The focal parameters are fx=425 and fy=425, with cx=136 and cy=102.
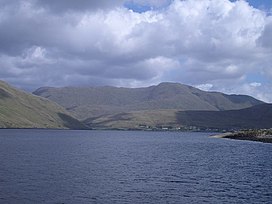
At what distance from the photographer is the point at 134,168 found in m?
87.9

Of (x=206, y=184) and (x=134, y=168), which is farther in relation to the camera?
(x=134, y=168)

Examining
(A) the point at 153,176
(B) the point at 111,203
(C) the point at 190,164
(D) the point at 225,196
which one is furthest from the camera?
(C) the point at 190,164

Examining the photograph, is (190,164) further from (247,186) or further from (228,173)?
(247,186)

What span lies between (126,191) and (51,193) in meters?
10.2

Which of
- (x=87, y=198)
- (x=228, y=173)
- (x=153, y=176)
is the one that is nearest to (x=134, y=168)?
(x=153, y=176)

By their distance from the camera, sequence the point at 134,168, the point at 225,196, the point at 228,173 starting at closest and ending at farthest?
the point at 225,196 → the point at 228,173 → the point at 134,168

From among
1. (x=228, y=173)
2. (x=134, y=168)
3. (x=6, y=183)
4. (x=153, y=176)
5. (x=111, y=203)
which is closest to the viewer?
(x=111, y=203)

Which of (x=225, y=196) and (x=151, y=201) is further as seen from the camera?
(x=225, y=196)

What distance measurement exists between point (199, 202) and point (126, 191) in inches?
446

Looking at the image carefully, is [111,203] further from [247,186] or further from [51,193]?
[247,186]

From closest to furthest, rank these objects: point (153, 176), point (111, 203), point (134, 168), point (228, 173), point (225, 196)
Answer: point (111, 203) < point (225, 196) < point (153, 176) < point (228, 173) < point (134, 168)

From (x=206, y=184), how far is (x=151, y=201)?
16823 millimetres

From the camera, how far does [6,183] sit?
6397 centimetres

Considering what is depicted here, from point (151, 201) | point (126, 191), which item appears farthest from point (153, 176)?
point (151, 201)
